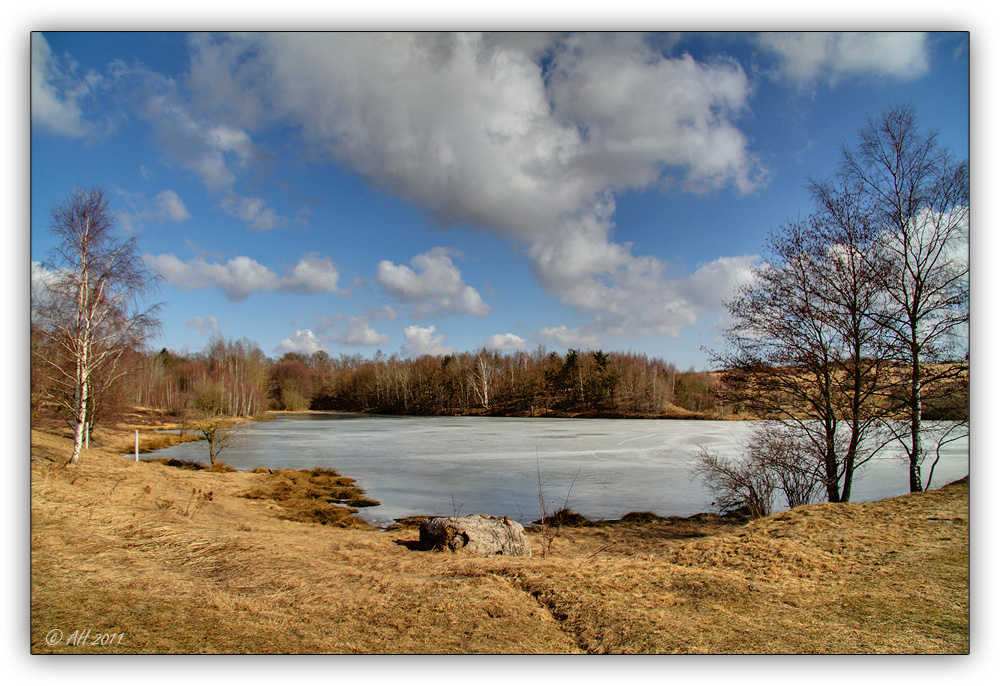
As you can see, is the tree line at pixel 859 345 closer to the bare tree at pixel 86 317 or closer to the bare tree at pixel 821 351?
the bare tree at pixel 821 351

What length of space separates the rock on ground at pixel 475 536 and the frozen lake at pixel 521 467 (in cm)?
312

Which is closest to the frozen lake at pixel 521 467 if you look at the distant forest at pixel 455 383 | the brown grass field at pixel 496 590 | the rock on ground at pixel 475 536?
the brown grass field at pixel 496 590

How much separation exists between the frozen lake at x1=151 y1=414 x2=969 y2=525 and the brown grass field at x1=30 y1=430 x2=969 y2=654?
7.17 feet

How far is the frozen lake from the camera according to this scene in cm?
1075

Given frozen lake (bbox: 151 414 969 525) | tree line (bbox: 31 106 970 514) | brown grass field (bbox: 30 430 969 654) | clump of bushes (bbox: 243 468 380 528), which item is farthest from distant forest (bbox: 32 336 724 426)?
brown grass field (bbox: 30 430 969 654)

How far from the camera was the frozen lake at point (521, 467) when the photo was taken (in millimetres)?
10750

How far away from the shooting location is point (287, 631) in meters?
3.60

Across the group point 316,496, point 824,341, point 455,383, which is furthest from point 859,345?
point 455,383

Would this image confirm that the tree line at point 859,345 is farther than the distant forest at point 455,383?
No

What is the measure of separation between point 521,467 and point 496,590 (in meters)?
11.8

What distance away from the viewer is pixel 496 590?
4441 millimetres

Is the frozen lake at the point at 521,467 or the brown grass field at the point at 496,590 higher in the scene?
the brown grass field at the point at 496,590

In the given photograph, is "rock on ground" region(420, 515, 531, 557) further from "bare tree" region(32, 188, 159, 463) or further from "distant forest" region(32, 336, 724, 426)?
"distant forest" region(32, 336, 724, 426)

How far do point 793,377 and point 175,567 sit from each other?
33.1 ft
